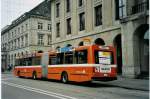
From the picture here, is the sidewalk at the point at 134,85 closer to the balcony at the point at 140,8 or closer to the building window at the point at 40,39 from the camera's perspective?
the balcony at the point at 140,8

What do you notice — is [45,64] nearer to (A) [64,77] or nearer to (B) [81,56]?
(A) [64,77]

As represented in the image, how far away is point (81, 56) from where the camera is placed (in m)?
21.1

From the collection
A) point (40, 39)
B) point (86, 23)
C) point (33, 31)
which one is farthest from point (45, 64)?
point (40, 39)

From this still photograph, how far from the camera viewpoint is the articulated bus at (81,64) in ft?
66.2

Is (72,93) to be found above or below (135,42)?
below

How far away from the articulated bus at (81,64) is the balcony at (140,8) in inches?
224

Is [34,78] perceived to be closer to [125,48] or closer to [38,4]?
[125,48]

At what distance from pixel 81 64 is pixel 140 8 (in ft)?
26.8

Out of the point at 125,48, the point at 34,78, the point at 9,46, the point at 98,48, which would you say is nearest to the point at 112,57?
the point at 98,48

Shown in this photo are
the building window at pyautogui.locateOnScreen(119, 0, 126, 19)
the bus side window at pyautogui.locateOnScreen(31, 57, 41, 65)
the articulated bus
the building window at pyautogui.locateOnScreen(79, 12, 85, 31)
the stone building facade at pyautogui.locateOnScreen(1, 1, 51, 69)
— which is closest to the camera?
the articulated bus

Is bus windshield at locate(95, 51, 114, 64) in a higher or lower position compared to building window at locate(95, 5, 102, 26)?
lower

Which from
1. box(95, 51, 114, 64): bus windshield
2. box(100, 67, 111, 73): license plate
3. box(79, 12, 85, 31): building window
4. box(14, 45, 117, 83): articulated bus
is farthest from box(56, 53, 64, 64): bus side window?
box(79, 12, 85, 31): building window

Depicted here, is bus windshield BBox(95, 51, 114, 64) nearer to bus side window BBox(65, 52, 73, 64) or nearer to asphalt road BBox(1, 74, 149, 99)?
asphalt road BBox(1, 74, 149, 99)

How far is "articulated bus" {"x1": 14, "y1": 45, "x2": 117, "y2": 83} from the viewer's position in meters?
20.2
